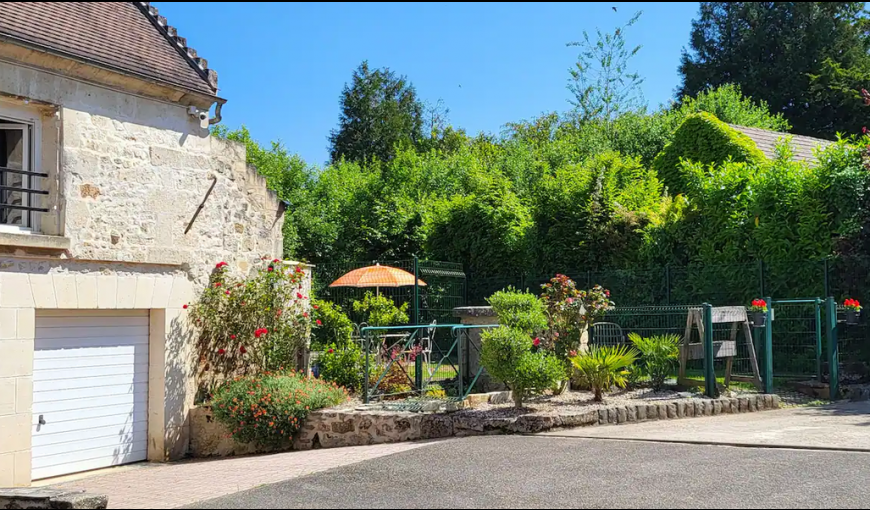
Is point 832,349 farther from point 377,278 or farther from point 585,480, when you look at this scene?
point 377,278

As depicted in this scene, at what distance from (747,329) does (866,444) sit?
3.28 meters

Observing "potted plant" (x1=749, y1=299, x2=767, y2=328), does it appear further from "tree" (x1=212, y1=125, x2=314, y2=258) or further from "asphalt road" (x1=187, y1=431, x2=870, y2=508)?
"tree" (x1=212, y1=125, x2=314, y2=258)

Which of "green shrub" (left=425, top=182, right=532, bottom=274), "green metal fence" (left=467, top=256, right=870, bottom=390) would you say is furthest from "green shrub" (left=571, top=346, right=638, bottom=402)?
"green shrub" (left=425, top=182, right=532, bottom=274)

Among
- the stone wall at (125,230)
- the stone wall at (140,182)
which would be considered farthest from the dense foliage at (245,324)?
the stone wall at (140,182)

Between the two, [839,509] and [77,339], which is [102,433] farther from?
[839,509]

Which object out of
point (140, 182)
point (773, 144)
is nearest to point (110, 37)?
point (140, 182)

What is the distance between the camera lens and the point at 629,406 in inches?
422

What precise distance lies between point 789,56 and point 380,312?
28.2m

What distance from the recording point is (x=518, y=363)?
10.4 m

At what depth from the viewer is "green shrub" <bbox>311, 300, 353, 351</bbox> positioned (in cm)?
1348

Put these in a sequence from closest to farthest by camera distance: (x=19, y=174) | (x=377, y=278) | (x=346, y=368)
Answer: (x=19, y=174), (x=346, y=368), (x=377, y=278)

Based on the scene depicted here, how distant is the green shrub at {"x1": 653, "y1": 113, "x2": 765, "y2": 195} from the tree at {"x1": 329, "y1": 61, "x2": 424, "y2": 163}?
24.0 m

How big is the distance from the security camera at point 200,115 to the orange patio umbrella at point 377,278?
3744 mm

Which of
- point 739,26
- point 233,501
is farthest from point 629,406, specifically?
point 739,26
